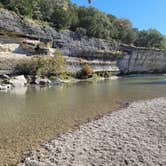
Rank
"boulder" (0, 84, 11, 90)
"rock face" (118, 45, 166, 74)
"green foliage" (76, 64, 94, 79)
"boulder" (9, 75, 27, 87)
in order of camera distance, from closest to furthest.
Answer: "boulder" (0, 84, 11, 90) < "boulder" (9, 75, 27, 87) < "green foliage" (76, 64, 94, 79) < "rock face" (118, 45, 166, 74)

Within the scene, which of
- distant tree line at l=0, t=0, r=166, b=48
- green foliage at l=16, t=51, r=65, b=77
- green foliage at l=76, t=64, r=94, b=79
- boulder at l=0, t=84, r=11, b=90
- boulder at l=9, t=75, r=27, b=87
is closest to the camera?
boulder at l=0, t=84, r=11, b=90

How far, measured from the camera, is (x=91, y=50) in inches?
1761

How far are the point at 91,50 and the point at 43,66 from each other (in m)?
15.7

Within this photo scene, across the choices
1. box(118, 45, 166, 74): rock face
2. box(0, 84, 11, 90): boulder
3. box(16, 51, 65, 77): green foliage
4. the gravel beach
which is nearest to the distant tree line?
box(118, 45, 166, 74): rock face

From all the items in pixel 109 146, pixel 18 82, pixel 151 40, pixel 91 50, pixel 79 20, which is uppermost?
pixel 79 20

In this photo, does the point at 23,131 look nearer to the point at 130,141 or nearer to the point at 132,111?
the point at 130,141

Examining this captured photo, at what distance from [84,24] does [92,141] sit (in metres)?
48.1

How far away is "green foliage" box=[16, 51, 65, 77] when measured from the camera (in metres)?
30.8

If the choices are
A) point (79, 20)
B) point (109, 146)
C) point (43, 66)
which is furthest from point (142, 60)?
point (109, 146)

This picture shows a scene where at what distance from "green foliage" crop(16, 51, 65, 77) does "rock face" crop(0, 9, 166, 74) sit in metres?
2.42

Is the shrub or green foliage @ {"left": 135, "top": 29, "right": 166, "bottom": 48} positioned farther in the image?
green foliage @ {"left": 135, "top": 29, "right": 166, "bottom": 48}

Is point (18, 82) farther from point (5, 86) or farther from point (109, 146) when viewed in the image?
point (109, 146)

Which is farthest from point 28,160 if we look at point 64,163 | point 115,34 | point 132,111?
point 115,34

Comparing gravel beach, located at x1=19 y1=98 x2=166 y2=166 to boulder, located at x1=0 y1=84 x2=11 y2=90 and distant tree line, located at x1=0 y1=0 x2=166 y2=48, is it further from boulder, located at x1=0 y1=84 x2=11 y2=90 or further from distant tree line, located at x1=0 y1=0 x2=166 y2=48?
distant tree line, located at x1=0 y1=0 x2=166 y2=48
